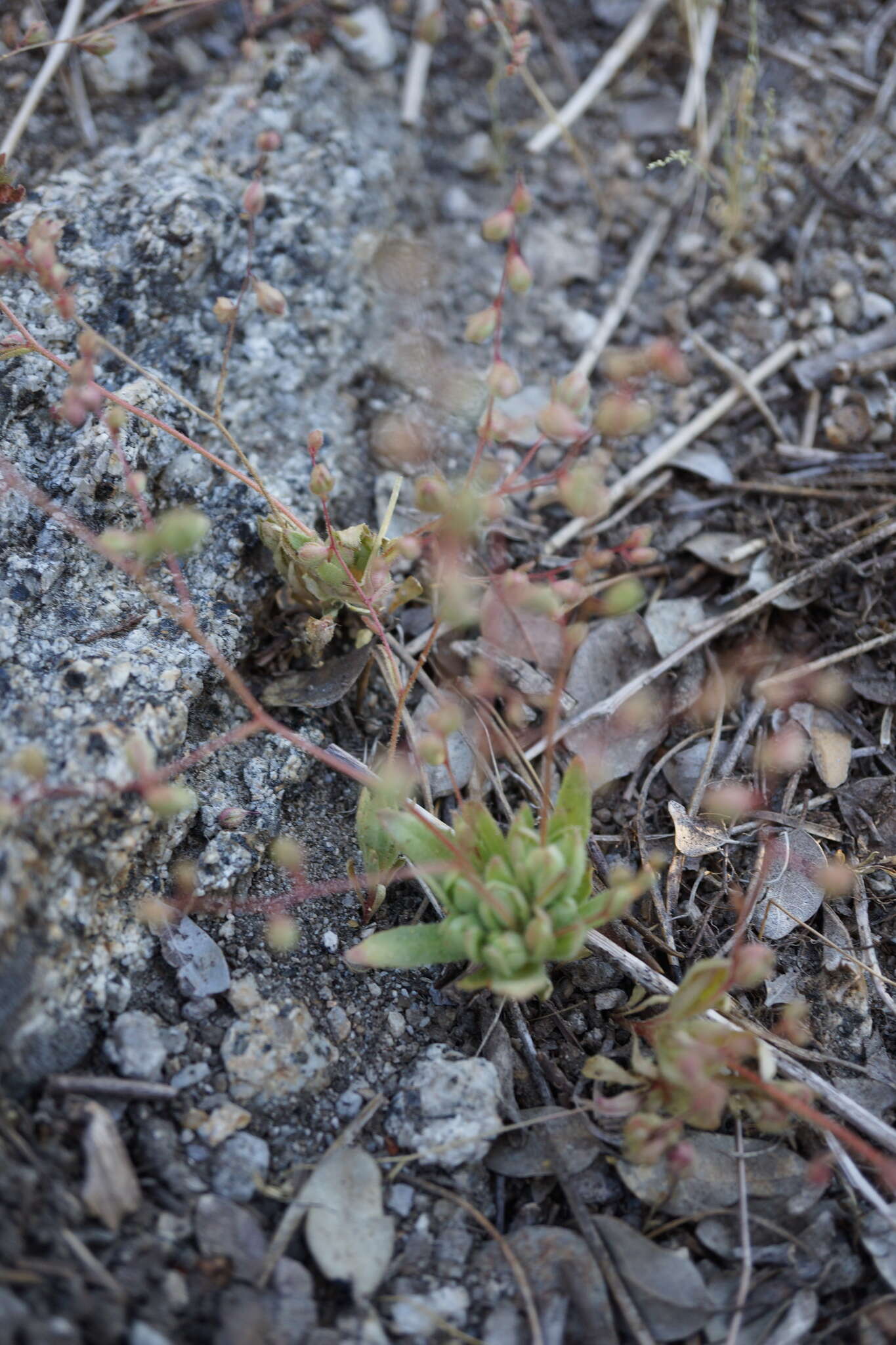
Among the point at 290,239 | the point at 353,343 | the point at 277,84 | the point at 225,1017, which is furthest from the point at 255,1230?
the point at 277,84

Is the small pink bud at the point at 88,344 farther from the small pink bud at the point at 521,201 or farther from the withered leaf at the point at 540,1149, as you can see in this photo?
the withered leaf at the point at 540,1149

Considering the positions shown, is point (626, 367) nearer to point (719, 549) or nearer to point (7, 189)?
point (719, 549)

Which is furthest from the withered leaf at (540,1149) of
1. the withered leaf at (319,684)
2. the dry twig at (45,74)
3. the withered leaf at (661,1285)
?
the dry twig at (45,74)

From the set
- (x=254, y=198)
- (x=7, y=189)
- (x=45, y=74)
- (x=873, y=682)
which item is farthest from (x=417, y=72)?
(x=873, y=682)

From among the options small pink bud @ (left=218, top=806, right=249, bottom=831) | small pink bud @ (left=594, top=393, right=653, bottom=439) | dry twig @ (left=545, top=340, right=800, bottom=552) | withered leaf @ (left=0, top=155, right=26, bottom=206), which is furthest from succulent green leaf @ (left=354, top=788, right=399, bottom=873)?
withered leaf @ (left=0, top=155, right=26, bottom=206)

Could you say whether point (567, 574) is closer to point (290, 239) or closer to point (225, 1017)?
point (290, 239)

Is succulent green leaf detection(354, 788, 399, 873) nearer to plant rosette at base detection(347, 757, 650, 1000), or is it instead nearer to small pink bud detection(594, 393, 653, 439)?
plant rosette at base detection(347, 757, 650, 1000)
